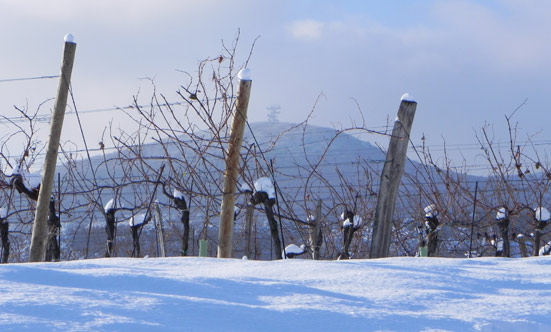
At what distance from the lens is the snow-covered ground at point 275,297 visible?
8.01 feet

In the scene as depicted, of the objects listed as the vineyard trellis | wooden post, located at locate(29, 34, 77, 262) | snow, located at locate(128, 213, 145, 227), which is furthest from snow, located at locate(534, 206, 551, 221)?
wooden post, located at locate(29, 34, 77, 262)

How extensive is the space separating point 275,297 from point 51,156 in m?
4.98

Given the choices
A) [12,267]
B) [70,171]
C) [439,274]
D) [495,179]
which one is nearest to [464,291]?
[439,274]

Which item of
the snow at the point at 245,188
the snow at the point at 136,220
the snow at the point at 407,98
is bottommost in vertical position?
the snow at the point at 136,220

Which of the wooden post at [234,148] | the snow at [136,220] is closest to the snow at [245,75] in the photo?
the wooden post at [234,148]

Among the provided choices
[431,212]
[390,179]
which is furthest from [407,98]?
[431,212]

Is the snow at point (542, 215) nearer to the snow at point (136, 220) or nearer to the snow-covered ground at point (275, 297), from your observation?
the snow-covered ground at point (275, 297)

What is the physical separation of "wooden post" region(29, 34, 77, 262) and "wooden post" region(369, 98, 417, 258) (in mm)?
3319

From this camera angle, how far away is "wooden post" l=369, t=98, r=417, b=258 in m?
5.70

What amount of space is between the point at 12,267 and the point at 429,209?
5.67m

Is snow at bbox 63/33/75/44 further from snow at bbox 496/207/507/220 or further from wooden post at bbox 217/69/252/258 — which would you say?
snow at bbox 496/207/507/220

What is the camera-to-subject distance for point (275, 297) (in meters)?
2.89

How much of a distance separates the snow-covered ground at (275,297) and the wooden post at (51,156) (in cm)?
350

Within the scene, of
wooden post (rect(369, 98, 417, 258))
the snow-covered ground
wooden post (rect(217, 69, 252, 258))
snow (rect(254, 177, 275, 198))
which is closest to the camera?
the snow-covered ground
